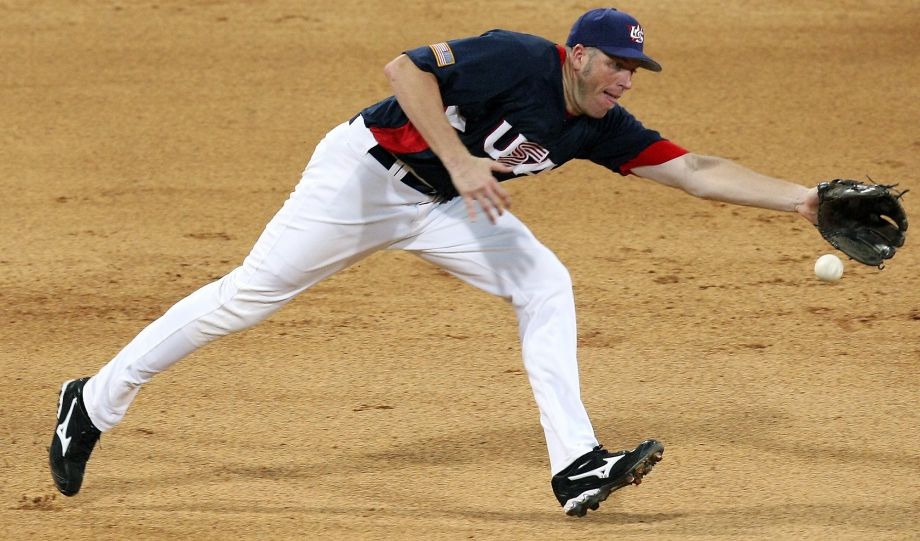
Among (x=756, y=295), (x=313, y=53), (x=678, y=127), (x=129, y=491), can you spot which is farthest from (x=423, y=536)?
(x=313, y=53)

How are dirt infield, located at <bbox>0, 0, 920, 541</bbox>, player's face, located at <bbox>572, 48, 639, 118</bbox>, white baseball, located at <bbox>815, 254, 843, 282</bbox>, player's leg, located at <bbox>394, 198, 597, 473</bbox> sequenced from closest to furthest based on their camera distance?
player's face, located at <bbox>572, 48, 639, 118</bbox>
player's leg, located at <bbox>394, 198, 597, 473</bbox>
dirt infield, located at <bbox>0, 0, 920, 541</bbox>
white baseball, located at <bbox>815, 254, 843, 282</bbox>

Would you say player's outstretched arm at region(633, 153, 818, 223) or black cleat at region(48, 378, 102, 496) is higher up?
player's outstretched arm at region(633, 153, 818, 223)

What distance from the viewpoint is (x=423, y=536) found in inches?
166

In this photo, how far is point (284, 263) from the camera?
13.9 feet

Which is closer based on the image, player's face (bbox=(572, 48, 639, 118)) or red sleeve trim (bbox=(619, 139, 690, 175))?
player's face (bbox=(572, 48, 639, 118))

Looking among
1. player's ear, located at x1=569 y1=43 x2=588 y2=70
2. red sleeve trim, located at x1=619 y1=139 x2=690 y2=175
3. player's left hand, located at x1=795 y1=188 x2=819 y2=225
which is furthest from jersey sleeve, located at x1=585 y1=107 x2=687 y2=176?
player's left hand, located at x1=795 y1=188 x2=819 y2=225

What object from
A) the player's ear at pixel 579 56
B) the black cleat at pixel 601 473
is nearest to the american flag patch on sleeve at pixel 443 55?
the player's ear at pixel 579 56

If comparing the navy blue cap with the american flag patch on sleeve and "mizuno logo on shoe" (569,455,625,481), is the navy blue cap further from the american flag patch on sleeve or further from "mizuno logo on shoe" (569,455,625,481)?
"mizuno logo on shoe" (569,455,625,481)

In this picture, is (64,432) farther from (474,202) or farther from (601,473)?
(601,473)

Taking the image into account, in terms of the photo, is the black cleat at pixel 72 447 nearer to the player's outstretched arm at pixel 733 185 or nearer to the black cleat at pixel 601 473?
the black cleat at pixel 601 473

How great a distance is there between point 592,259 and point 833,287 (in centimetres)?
122

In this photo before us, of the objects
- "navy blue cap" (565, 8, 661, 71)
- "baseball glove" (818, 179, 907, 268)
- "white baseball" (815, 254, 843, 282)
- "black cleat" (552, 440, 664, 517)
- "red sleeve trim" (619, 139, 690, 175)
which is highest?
"navy blue cap" (565, 8, 661, 71)

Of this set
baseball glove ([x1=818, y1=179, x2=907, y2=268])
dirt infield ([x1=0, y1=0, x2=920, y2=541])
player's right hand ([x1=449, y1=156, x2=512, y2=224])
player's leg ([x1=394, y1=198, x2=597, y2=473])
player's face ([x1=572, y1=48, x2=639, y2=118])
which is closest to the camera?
player's right hand ([x1=449, y1=156, x2=512, y2=224])

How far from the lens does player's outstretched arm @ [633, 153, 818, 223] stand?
4492 millimetres
